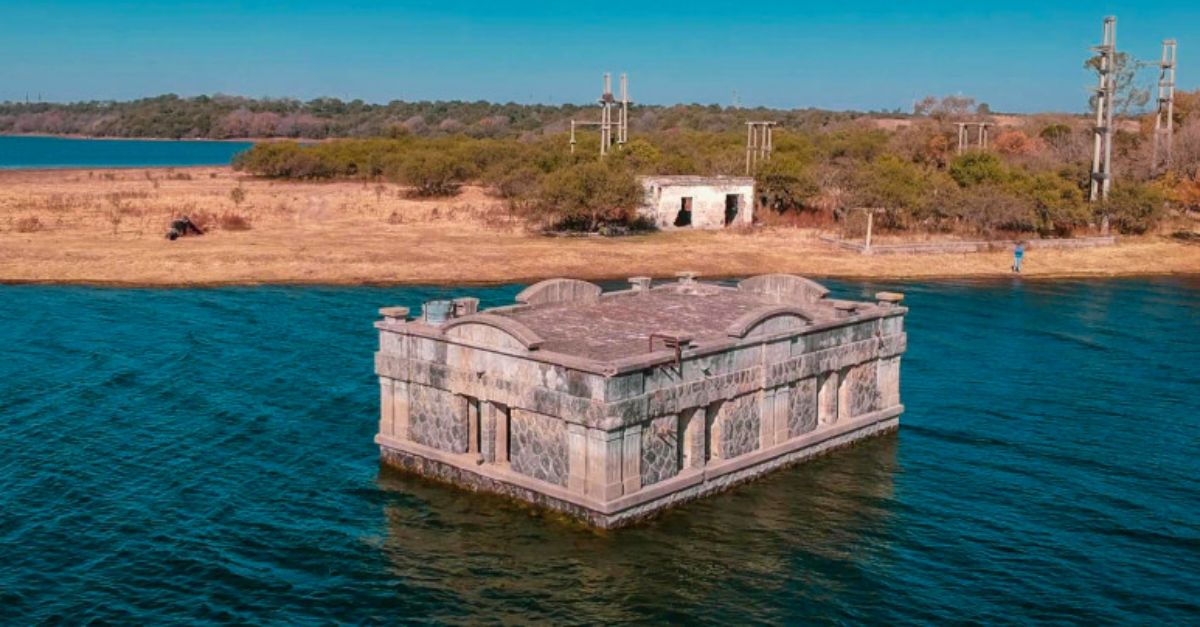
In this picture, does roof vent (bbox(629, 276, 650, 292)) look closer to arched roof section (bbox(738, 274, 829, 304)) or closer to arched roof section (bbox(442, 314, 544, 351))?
arched roof section (bbox(738, 274, 829, 304))

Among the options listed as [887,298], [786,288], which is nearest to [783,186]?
[786,288]

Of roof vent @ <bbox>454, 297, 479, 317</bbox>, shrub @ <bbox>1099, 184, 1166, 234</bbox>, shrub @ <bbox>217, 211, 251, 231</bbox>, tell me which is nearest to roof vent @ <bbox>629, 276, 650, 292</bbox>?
roof vent @ <bbox>454, 297, 479, 317</bbox>

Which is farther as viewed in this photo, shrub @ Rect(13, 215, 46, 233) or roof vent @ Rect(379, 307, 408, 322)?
shrub @ Rect(13, 215, 46, 233)

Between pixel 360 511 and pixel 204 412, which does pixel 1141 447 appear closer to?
pixel 360 511

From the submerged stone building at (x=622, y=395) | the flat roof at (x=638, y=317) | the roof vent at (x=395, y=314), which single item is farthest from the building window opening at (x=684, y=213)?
the roof vent at (x=395, y=314)

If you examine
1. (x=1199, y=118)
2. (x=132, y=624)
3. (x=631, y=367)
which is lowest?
(x=132, y=624)

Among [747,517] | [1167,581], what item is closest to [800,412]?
[747,517]

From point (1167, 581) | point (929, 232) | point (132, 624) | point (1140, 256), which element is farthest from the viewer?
Result: point (929, 232)
